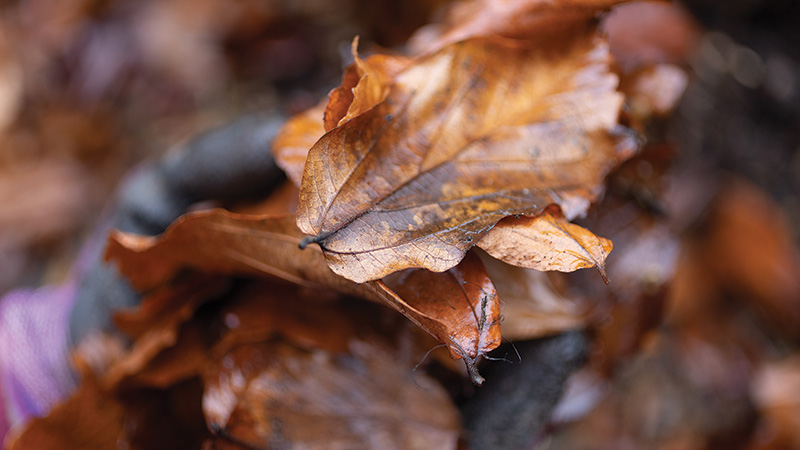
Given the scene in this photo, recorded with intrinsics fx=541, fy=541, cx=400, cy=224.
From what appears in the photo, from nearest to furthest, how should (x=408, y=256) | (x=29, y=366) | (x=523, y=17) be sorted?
(x=408, y=256) → (x=523, y=17) → (x=29, y=366)

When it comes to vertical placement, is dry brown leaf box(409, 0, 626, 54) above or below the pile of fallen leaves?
above

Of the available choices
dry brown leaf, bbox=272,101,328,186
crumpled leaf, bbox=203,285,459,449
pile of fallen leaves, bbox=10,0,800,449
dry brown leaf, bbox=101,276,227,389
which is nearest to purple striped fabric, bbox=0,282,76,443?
pile of fallen leaves, bbox=10,0,800,449

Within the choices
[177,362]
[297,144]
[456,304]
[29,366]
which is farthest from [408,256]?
[29,366]

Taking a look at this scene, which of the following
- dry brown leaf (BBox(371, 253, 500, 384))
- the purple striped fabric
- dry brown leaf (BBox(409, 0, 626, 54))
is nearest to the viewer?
dry brown leaf (BBox(371, 253, 500, 384))

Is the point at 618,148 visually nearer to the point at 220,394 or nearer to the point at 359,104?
the point at 359,104

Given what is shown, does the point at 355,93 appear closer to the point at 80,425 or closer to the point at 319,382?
the point at 319,382

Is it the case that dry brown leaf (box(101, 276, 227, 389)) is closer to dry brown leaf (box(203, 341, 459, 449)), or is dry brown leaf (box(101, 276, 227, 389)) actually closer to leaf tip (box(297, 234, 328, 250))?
dry brown leaf (box(203, 341, 459, 449))

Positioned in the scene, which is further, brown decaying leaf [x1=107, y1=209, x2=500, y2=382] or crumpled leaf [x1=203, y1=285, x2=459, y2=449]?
crumpled leaf [x1=203, y1=285, x2=459, y2=449]
